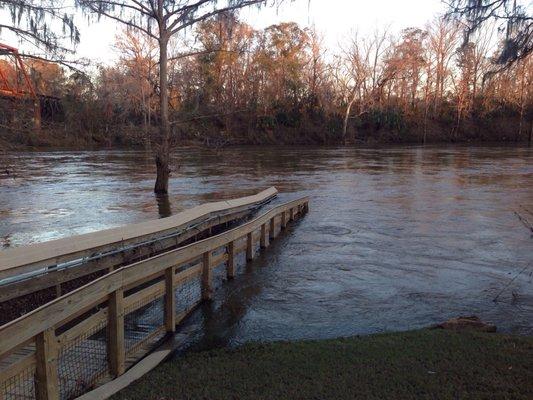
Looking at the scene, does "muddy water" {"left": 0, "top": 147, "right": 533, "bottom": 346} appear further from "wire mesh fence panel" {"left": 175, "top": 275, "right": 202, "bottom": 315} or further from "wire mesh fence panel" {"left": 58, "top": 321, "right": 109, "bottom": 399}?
"wire mesh fence panel" {"left": 58, "top": 321, "right": 109, "bottom": 399}

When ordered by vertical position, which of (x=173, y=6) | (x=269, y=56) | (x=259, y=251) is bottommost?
(x=259, y=251)

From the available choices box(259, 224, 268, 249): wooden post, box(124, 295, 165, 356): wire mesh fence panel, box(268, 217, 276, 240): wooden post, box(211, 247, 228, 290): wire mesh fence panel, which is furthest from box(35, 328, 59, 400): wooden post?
box(268, 217, 276, 240): wooden post

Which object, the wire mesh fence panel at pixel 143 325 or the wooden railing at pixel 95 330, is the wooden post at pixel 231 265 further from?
the wire mesh fence panel at pixel 143 325

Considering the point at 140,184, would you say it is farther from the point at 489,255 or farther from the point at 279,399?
the point at 279,399

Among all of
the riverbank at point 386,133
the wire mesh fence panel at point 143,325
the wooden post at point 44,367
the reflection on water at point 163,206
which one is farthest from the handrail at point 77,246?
the riverbank at point 386,133

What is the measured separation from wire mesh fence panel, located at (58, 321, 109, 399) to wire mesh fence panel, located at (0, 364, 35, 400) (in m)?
0.30

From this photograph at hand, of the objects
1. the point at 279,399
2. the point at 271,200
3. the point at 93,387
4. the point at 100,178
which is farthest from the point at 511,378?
the point at 100,178

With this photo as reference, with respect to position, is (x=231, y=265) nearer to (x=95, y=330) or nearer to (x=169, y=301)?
(x=169, y=301)

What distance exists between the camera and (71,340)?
14.0ft

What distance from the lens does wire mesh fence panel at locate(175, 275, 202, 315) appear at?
278 inches

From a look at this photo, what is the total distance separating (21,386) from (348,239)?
823cm

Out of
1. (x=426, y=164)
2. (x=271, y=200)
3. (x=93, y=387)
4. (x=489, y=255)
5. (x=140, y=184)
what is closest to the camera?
(x=93, y=387)

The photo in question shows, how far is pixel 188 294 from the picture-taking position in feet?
24.7

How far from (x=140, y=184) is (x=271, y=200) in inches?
270
